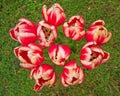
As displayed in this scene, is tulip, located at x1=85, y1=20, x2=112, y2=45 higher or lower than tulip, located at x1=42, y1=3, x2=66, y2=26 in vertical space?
lower

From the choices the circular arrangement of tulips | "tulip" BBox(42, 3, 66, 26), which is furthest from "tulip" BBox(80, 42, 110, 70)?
"tulip" BBox(42, 3, 66, 26)

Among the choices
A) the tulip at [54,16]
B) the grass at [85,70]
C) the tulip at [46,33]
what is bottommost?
the grass at [85,70]

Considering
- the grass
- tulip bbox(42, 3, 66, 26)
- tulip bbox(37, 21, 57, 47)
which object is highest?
tulip bbox(42, 3, 66, 26)

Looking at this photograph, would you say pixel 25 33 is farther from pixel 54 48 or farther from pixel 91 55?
pixel 91 55

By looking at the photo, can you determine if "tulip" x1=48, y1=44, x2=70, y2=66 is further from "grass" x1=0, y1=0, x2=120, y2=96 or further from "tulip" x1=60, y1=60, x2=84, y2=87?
"grass" x1=0, y1=0, x2=120, y2=96

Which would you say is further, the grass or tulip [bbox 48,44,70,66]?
the grass

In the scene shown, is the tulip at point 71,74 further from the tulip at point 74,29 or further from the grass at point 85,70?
the grass at point 85,70

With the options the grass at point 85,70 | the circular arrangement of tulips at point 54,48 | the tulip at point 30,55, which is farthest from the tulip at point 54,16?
the grass at point 85,70

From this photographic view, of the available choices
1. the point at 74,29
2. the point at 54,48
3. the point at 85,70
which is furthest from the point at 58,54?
the point at 85,70
